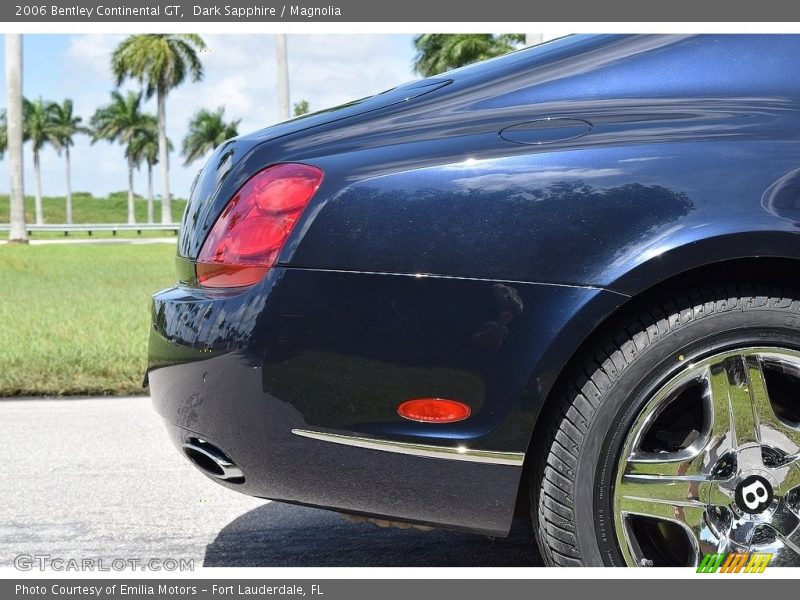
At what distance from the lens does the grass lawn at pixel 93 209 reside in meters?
76.3

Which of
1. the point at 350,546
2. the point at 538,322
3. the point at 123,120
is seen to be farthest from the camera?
the point at 123,120

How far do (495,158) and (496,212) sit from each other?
0.44 feet

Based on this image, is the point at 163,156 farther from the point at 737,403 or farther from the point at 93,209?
the point at 737,403

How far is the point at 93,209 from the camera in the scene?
79.7 metres

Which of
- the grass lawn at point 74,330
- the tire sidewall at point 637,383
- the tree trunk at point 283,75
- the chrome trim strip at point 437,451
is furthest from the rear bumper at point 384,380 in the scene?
the tree trunk at point 283,75

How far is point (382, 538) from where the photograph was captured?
8.85ft

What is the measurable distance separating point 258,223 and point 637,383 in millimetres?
953

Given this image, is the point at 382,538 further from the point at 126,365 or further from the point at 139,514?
the point at 126,365

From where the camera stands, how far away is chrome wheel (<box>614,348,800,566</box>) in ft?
6.08

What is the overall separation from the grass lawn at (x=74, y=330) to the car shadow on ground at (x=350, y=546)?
2.16 meters

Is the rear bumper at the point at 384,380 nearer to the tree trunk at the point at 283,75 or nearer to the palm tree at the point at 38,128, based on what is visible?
the tree trunk at the point at 283,75

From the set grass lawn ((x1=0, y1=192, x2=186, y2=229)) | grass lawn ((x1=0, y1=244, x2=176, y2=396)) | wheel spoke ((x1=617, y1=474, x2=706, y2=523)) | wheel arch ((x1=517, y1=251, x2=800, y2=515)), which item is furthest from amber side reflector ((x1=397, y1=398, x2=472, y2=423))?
grass lawn ((x1=0, y1=192, x2=186, y2=229))

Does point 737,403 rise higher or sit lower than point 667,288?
lower

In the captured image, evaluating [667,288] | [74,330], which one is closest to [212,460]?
[667,288]
